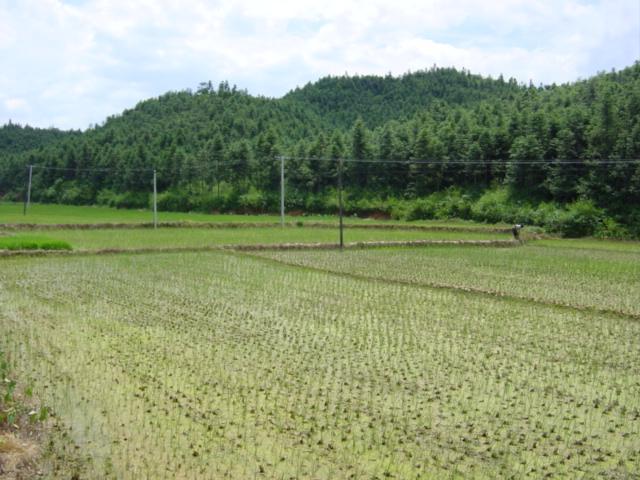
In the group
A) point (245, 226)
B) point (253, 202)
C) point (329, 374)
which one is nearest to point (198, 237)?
point (245, 226)

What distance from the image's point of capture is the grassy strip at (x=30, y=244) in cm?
2180

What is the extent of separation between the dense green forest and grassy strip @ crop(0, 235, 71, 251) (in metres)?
24.7

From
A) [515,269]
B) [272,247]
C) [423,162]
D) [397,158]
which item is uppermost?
[397,158]

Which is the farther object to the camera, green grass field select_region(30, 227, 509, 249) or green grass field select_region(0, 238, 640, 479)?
green grass field select_region(30, 227, 509, 249)

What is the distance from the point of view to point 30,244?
72.4 ft

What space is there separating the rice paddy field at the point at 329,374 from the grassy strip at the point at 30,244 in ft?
18.5

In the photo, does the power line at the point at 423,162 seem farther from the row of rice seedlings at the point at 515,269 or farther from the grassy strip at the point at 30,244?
the grassy strip at the point at 30,244

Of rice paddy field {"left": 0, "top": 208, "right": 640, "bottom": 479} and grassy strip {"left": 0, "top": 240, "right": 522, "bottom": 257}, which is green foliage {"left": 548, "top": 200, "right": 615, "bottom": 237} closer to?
grassy strip {"left": 0, "top": 240, "right": 522, "bottom": 257}

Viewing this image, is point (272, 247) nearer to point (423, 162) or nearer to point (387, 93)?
point (423, 162)

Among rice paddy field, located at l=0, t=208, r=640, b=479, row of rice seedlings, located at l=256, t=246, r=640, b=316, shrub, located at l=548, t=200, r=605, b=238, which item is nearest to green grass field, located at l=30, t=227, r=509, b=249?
row of rice seedlings, located at l=256, t=246, r=640, b=316

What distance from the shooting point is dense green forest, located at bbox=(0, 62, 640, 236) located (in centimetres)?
3662

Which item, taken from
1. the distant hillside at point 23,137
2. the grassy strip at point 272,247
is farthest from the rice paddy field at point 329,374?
the distant hillside at point 23,137

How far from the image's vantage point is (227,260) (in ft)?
69.9

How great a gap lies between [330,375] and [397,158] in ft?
146
